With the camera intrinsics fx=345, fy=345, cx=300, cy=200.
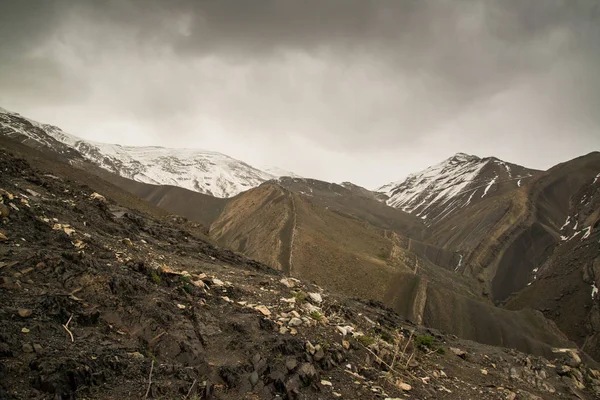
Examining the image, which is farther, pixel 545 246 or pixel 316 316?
pixel 545 246

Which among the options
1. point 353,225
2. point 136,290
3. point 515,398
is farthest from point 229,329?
point 353,225

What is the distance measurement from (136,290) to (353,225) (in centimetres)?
5647

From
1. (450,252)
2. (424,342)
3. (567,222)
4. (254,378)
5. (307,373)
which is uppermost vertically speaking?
(567,222)

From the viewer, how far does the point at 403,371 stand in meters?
10.6

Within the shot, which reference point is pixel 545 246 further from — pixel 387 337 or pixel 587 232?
pixel 387 337

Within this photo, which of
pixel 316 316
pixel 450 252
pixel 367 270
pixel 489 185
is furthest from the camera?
pixel 489 185

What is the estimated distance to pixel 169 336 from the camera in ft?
25.5

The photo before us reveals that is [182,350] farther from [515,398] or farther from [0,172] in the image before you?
[0,172]

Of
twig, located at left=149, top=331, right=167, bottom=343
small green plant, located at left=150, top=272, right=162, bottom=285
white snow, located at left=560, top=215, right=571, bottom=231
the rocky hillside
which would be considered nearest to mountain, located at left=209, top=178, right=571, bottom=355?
the rocky hillside

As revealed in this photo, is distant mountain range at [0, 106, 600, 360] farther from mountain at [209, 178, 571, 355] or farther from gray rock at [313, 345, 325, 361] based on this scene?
gray rock at [313, 345, 325, 361]

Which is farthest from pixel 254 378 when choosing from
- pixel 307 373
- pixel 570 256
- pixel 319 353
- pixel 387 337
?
pixel 570 256

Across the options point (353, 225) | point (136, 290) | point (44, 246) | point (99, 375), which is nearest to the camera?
point (99, 375)

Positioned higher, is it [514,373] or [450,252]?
[450,252]

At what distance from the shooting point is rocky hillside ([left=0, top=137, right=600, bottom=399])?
5.96 m
